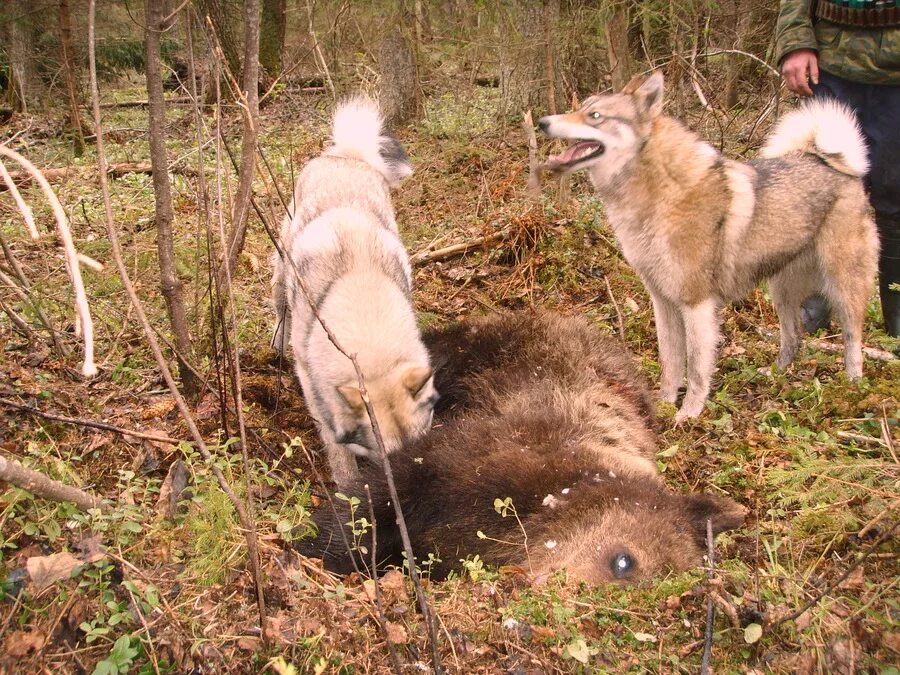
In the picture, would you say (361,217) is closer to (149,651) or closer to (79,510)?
(79,510)

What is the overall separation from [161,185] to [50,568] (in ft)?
7.41

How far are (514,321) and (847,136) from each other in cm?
248

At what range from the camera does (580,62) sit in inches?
374

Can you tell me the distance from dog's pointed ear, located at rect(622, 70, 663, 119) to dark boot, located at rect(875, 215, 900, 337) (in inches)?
76.5

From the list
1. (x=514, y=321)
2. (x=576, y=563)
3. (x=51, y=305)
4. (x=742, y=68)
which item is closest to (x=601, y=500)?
(x=576, y=563)

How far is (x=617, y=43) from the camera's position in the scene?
28.2 ft

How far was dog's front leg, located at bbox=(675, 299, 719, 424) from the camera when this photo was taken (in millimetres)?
4359

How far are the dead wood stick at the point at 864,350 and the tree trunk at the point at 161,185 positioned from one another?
14.8 feet

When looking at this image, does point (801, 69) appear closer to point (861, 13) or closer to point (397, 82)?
point (861, 13)

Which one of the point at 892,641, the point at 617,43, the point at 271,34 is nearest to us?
the point at 892,641

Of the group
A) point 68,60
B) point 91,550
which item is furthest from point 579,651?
point 68,60

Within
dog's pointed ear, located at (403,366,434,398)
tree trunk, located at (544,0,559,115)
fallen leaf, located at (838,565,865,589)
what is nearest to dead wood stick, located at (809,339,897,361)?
fallen leaf, located at (838,565,865,589)

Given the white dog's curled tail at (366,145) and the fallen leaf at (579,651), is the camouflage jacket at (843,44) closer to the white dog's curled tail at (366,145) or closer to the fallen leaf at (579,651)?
the white dog's curled tail at (366,145)

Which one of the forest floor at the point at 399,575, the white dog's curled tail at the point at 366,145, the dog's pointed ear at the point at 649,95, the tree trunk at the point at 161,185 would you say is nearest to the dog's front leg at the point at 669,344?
the forest floor at the point at 399,575
